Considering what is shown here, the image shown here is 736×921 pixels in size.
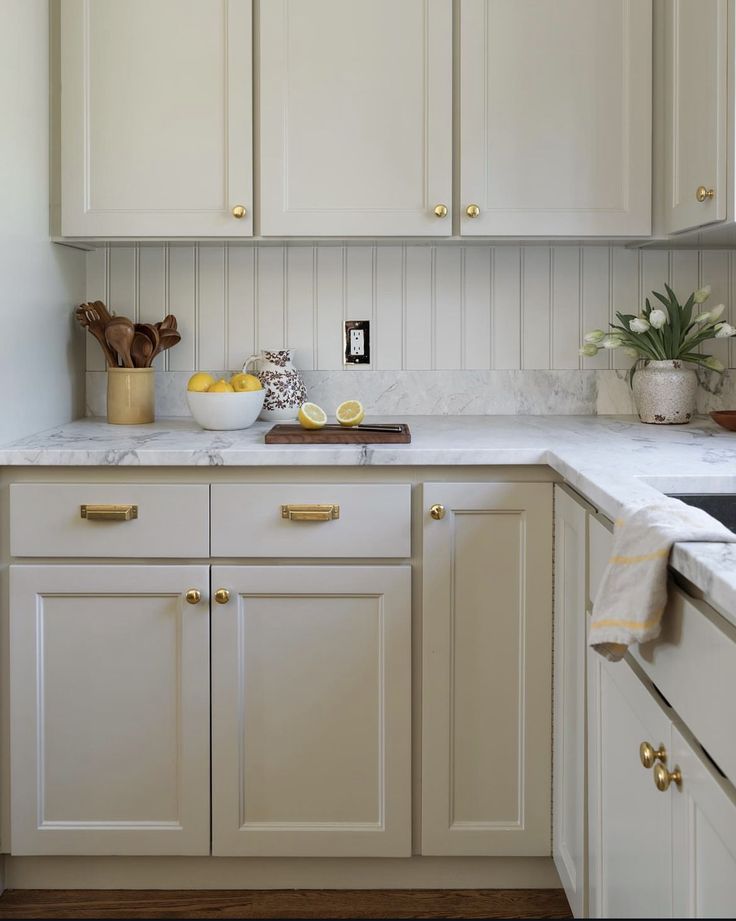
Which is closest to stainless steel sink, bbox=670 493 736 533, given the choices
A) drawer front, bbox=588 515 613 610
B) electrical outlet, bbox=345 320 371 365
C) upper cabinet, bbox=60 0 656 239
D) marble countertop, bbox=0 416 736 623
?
marble countertop, bbox=0 416 736 623

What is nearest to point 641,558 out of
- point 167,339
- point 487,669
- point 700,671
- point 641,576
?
point 641,576

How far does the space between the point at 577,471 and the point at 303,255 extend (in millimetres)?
1222

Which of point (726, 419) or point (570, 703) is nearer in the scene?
point (570, 703)

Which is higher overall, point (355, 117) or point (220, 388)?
point (355, 117)

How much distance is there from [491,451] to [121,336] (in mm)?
1007

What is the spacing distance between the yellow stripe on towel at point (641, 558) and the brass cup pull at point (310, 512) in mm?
874

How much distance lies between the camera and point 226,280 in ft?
8.72

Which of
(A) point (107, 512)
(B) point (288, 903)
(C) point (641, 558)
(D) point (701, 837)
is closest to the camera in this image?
(D) point (701, 837)

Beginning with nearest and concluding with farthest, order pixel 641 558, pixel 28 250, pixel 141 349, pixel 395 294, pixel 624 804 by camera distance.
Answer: pixel 641 558 < pixel 624 804 < pixel 28 250 < pixel 141 349 < pixel 395 294

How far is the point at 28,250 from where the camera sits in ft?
7.30

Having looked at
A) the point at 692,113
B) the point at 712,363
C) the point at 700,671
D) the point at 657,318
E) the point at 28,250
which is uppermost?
the point at 692,113

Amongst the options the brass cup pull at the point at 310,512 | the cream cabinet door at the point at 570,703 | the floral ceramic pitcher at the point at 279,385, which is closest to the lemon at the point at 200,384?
the floral ceramic pitcher at the point at 279,385

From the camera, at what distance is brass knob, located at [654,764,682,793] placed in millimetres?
1128

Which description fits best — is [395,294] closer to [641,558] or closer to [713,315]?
[713,315]
